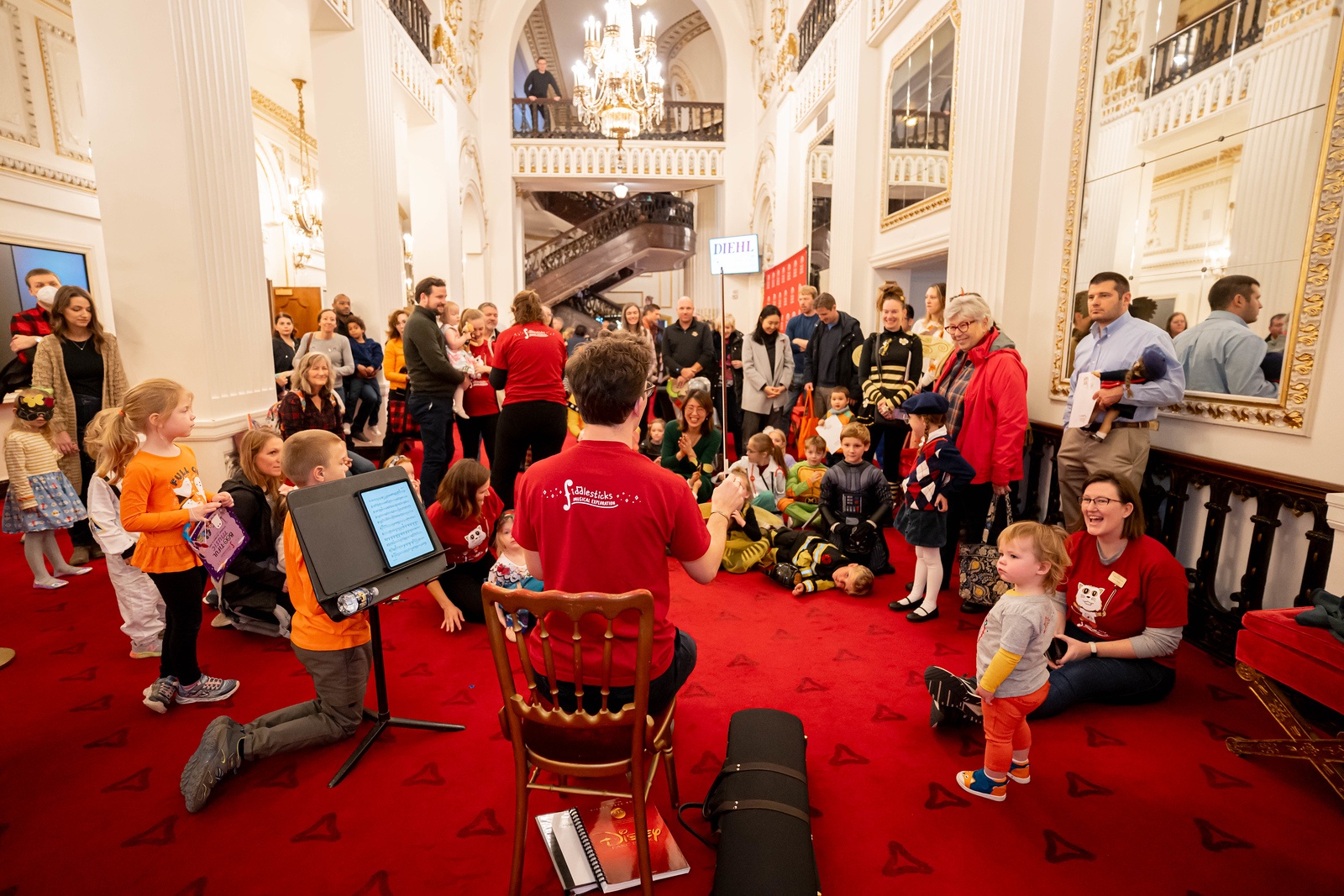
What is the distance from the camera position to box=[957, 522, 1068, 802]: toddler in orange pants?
203 cm

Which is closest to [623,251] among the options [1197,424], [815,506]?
[815,506]

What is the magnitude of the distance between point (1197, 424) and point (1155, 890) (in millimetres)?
2291

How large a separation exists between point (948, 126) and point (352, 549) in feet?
18.7

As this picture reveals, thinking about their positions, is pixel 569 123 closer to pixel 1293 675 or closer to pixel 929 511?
pixel 929 511

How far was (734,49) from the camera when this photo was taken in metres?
12.0

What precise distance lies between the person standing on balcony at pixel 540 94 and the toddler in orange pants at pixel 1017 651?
1250 cm

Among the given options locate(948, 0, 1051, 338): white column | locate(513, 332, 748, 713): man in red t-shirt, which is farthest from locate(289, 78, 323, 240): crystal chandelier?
locate(513, 332, 748, 713): man in red t-shirt

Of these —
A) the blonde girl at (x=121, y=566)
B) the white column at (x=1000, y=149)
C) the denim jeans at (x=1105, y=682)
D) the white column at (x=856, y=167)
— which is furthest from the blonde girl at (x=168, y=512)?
the white column at (x=856, y=167)

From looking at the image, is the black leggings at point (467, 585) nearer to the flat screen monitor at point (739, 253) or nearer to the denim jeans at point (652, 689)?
the denim jeans at point (652, 689)

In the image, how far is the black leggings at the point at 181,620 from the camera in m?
2.49

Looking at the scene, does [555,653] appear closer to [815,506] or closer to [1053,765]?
[1053,765]

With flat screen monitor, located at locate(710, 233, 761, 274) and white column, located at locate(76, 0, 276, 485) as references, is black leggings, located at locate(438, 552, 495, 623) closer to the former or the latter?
white column, located at locate(76, 0, 276, 485)

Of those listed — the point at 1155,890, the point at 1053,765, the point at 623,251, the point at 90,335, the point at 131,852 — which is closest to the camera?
the point at 1155,890

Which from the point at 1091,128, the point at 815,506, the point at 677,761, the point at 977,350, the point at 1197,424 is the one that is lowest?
the point at 677,761
